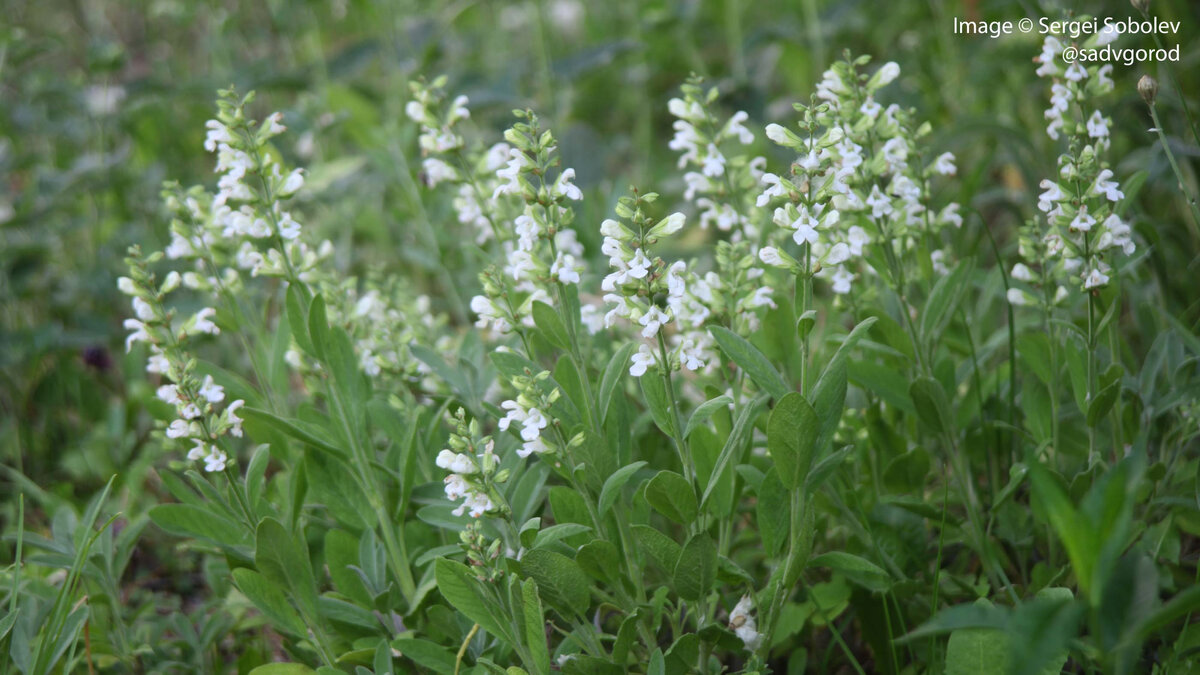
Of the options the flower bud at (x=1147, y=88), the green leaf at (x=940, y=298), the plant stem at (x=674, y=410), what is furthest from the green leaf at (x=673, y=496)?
the flower bud at (x=1147, y=88)

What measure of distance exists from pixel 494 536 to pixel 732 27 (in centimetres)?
297

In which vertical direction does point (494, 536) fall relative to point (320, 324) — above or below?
below

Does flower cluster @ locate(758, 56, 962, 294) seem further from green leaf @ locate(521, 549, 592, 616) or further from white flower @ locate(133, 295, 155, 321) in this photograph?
white flower @ locate(133, 295, 155, 321)

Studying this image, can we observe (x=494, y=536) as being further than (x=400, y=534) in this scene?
No

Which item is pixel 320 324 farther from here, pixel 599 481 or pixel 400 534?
pixel 599 481

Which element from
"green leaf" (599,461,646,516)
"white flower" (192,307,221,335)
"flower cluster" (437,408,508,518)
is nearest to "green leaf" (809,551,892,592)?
"green leaf" (599,461,646,516)

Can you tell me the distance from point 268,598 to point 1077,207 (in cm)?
170

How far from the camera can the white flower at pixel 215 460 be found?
1.79 meters

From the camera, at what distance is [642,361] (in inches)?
65.3

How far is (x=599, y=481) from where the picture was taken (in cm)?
170

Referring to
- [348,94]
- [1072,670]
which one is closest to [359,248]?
[348,94]

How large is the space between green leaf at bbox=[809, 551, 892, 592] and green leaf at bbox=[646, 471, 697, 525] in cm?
27

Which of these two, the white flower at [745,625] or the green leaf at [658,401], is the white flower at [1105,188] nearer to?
the green leaf at [658,401]

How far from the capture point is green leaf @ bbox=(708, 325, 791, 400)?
64.7 inches
